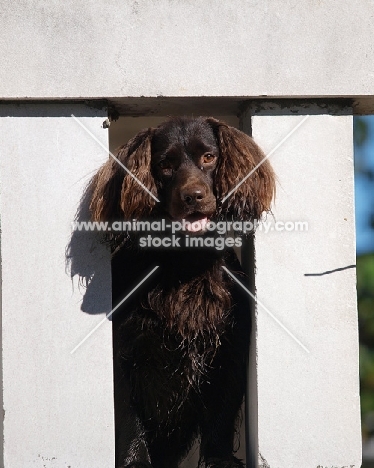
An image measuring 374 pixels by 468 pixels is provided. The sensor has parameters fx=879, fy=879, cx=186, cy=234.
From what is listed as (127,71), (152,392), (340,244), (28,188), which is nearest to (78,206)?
(28,188)

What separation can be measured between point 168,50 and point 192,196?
718 mm

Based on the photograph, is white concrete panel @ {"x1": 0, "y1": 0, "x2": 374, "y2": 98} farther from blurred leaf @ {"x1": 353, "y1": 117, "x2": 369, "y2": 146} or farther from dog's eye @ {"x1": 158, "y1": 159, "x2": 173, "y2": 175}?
blurred leaf @ {"x1": 353, "y1": 117, "x2": 369, "y2": 146}

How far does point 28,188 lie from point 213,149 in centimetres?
93

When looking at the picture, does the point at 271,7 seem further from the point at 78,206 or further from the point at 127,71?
the point at 78,206

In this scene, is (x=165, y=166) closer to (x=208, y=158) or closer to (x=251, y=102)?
(x=208, y=158)

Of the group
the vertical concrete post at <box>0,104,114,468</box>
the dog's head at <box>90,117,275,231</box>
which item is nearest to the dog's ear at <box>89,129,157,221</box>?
the dog's head at <box>90,117,275,231</box>

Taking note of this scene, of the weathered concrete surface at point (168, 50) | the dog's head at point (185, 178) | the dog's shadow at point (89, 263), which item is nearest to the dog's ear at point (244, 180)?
the dog's head at point (185, 178)

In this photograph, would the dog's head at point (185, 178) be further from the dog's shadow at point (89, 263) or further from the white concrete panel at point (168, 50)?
the white concrete panel at point (168, 50)

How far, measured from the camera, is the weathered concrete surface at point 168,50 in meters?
4.13

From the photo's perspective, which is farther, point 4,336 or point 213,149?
point 213,149

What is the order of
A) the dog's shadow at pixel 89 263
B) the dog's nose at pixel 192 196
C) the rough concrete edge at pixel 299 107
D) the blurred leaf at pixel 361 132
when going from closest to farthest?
the dog's nose at pixel 192 196, the dog's shadow at pixel 89 263, the rough concrete edge at pixel 299 107, the blurred leaf at pixel 361 132

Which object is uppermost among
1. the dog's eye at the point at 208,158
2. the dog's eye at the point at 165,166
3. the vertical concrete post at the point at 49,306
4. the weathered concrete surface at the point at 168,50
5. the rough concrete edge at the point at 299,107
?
the weathered concrete surface at the point at 168,50

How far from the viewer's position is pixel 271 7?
4.19 meters

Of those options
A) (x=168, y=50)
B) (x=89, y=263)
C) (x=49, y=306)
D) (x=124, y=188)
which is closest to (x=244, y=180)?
(x=124, y=188)
